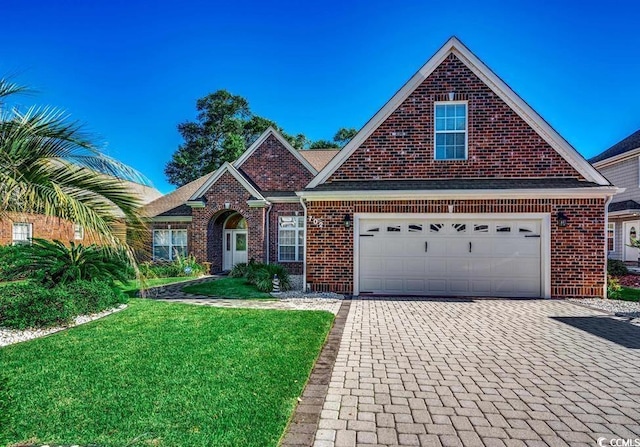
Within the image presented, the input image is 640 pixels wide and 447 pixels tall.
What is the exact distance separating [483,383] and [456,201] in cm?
682

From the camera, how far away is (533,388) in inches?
159

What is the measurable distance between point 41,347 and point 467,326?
739cm

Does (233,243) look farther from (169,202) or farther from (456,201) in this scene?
(456,201)

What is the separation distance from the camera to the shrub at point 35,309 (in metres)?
6.34

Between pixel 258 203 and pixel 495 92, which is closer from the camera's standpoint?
pixel 495 92

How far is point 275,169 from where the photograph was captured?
17.5 m

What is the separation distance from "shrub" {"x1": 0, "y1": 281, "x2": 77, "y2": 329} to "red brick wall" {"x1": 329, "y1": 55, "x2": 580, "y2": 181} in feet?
24.6

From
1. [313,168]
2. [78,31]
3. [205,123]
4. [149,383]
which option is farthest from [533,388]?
[205,123]

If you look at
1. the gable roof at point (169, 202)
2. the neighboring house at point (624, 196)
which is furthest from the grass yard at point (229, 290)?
the neighboring house at point (624, 196)

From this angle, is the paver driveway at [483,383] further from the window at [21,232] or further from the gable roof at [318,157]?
the window at [21,232]

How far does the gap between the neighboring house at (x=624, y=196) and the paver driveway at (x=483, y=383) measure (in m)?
14.9

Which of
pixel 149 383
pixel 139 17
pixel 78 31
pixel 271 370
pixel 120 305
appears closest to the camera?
pixel 149 383

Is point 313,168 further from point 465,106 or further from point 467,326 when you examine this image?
point 467,326

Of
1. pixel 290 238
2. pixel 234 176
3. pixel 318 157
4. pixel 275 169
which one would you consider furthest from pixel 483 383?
pixel 318 157
